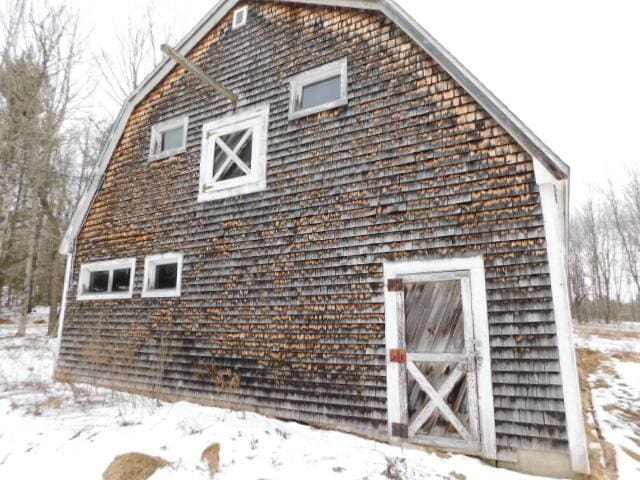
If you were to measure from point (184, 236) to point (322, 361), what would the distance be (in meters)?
3.74

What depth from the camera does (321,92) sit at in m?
6.77

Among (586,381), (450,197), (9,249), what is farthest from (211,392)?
(9,249)

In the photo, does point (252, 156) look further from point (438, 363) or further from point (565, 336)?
point (565, 336)

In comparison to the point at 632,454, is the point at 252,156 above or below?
above

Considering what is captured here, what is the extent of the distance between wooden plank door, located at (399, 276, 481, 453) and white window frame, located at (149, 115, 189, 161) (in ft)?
18.4

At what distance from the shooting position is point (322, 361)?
18.4 feet

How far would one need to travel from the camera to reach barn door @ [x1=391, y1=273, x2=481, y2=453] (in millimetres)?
4641

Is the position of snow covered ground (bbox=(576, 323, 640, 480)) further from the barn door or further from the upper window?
the upper window

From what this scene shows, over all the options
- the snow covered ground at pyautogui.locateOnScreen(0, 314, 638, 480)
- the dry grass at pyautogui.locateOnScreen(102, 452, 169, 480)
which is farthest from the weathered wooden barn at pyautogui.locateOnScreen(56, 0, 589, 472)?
the dry grass at pyautogui.locateOnScreen(102, 452, 169, 480)

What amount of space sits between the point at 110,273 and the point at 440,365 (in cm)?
708

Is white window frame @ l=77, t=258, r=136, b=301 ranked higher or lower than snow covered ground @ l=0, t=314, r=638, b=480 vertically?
higher

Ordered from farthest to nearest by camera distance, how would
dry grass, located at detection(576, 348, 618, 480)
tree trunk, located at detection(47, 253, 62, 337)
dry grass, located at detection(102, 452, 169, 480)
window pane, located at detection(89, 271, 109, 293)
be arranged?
tree trunk, located at detection(47, 253, 62, 337)
window pane, located at detection(89, 271, 109, 293)
dry grass, located at detection(576, 348, 618, 480)
dry grass, located at detection(102, 452, 169, 480)

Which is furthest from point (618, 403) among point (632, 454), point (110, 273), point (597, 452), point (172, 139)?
point (110, 273)

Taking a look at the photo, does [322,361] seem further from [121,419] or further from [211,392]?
[121,419]
